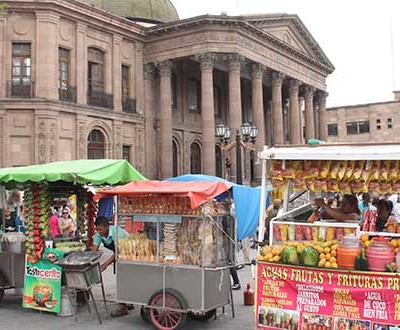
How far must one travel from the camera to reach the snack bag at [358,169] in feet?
23.0

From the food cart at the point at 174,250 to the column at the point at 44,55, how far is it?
21.6 metres

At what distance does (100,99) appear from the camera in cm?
3241

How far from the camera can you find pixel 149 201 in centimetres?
863

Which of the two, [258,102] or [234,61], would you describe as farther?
[258,102]

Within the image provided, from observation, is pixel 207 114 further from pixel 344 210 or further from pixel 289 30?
pixel 344 210

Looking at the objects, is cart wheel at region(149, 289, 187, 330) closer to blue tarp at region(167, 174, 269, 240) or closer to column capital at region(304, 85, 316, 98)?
blue tarp at region(167, 174, 269, 240)

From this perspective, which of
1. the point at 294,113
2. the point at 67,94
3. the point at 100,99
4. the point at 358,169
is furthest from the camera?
the point at 294,113

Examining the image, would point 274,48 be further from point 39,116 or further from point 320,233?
point 320,233

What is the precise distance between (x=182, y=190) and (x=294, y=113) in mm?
34929

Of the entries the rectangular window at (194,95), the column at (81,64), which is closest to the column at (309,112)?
the rectangular window at (194,95)

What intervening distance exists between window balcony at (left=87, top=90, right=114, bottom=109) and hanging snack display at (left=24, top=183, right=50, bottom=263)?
22.2 m

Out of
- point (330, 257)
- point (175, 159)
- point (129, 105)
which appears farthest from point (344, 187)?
point (175, 159)

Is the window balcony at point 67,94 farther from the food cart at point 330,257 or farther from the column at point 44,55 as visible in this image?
the food cart at point 330,257

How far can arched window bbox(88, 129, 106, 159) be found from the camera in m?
31.8
